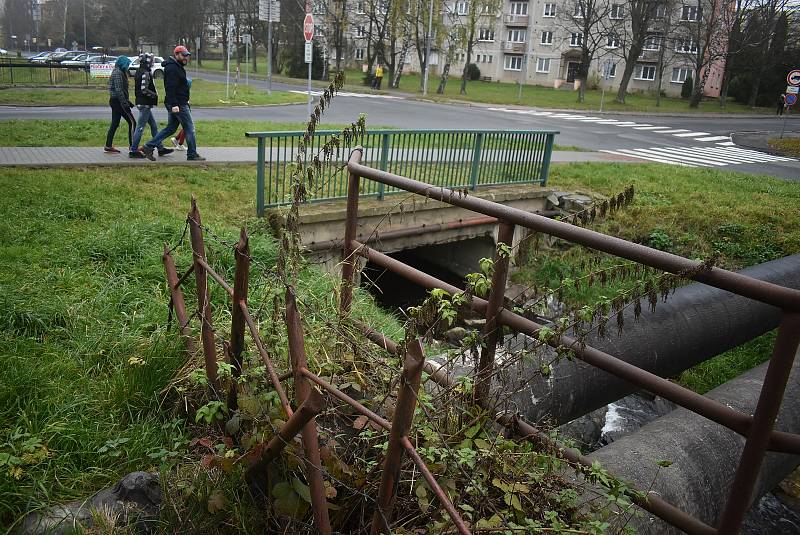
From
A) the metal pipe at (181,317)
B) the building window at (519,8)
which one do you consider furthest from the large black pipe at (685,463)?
the building window at (519,8)

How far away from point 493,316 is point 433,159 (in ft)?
24.9

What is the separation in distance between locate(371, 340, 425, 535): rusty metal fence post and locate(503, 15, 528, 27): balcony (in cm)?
7331

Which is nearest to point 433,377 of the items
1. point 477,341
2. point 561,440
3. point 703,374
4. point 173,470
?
point 477,341

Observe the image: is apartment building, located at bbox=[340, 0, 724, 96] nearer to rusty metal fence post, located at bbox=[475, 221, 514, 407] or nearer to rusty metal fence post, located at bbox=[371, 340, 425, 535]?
rusty metal fence post, located at bbox=[475, 221, 514, 407]

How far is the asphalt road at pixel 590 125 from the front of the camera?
1956 centimetres

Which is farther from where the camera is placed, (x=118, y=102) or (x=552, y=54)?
(x=552, y=54)

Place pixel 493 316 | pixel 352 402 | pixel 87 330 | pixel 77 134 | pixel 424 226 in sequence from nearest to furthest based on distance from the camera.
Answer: pixel 352 402, pixel 493 316, pixel 87 330, pixel 424 226, pixel 77 134

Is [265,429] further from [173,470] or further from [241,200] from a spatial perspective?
[241,200]

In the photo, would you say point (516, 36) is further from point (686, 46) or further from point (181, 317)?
point (181, 317)

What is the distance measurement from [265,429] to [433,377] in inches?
29.5

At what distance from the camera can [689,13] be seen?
5631cm

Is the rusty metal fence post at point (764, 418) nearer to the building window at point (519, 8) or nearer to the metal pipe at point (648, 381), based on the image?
the metal pipe at point (648, 381)

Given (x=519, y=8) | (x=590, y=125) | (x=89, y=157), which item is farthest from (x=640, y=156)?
(x=519, y=8)

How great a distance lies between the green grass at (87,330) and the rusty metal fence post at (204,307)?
0.32 meters
